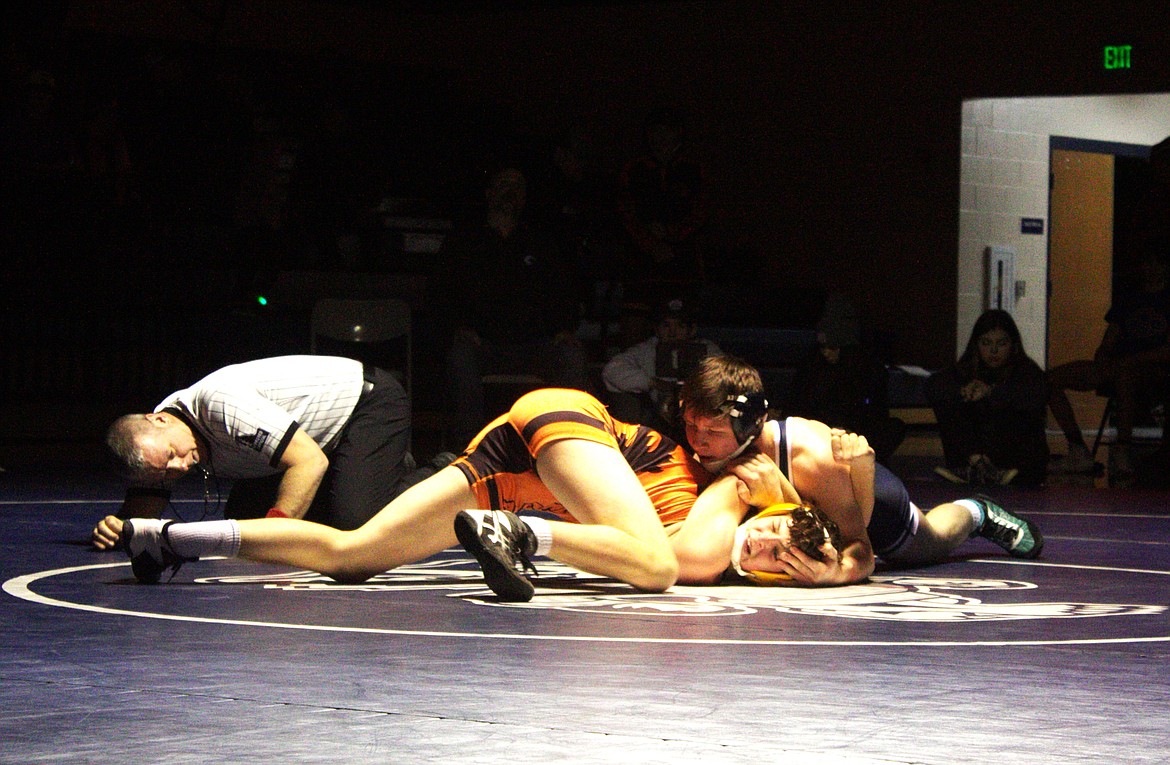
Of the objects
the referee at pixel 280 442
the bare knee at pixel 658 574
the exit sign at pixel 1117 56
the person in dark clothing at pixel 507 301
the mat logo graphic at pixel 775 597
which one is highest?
the exit sign at pixel 1117 56

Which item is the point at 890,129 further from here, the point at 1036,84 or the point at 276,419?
the point at 276,419

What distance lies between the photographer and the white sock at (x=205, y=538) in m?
4.19

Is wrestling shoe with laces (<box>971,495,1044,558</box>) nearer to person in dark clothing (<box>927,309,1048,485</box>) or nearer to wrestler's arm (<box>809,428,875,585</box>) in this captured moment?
wrestler's arm (<box>809,428,875,585</box>)

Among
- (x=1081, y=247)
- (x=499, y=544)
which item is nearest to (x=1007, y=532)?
(x=499, y=544)

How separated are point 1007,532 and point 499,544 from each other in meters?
1.97

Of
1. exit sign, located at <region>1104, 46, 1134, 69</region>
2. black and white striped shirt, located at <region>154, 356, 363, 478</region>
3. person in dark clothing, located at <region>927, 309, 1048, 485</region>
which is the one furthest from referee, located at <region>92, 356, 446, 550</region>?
exit sign, located at <region>1104, 46, 1134, 69</region>

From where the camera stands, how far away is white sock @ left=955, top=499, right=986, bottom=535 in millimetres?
5266

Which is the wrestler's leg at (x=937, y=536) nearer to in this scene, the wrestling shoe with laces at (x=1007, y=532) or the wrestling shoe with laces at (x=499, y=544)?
the wrestling shoe with laces at (x=1007, y=532)

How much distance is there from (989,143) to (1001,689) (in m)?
10.9

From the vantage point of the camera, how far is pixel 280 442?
451 cm

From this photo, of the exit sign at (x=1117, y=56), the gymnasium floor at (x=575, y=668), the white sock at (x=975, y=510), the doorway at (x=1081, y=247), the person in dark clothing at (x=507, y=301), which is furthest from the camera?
the doorway at (x=1081, y=247)

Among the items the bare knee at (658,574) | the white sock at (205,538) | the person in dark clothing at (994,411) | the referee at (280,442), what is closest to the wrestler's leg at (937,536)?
the bare knee at (658,574)

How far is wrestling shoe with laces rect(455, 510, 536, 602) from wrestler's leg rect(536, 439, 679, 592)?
0.09 meters

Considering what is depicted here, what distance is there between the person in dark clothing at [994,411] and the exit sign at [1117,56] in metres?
4.61
